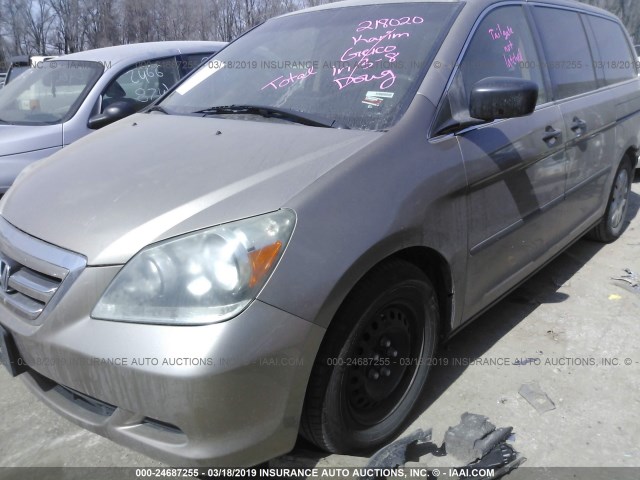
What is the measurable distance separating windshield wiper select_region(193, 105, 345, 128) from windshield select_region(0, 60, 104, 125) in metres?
2.71

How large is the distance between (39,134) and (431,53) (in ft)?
11.6

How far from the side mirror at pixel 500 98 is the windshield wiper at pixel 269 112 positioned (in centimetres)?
58

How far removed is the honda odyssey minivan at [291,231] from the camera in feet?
5.70

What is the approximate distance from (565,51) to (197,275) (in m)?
2.96

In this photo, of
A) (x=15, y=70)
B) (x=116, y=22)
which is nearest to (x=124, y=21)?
(x=116, y=22)

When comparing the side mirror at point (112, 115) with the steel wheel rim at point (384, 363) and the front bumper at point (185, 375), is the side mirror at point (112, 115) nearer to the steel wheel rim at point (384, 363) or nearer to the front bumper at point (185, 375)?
the front bumper at point (185, 375)

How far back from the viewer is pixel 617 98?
13.7ft

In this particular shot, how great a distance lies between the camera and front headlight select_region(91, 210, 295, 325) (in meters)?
1.71

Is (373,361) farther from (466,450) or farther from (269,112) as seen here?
(269,112)

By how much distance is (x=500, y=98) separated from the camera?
235cm

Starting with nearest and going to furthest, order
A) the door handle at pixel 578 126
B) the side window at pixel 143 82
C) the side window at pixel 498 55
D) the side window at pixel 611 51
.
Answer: the side window at pixel 498 55 → the door handle at pixel 578 126 → the side window at pixel 611 51 → the side window at pixel 143 82

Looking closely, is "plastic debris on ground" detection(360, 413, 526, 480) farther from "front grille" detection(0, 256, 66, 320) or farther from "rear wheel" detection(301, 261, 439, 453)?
"front grille" detection(0, 256, 66, 320)

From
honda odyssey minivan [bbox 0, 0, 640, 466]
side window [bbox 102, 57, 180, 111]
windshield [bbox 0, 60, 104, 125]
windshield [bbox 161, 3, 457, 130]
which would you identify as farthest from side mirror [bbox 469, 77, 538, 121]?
windshield [bbox 0, 60, 104, 125]

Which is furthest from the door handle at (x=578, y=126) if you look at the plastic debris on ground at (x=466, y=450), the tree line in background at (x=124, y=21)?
the tree line in background at (x=124, y=21)
